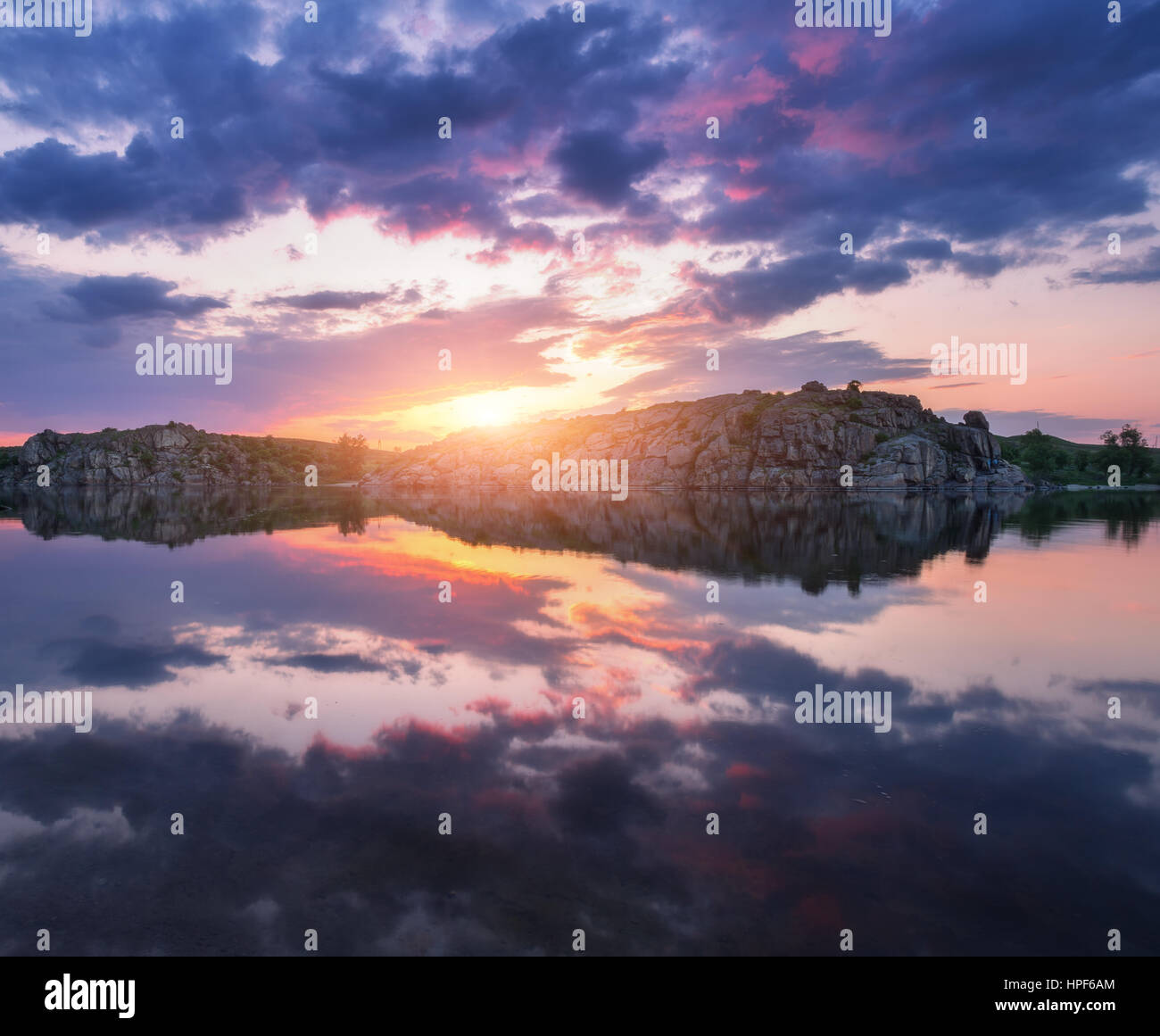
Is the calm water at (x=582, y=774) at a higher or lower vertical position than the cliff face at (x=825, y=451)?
lower

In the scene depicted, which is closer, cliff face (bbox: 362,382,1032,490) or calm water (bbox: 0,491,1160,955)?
calm water (bbox: 0,491,1160,955)

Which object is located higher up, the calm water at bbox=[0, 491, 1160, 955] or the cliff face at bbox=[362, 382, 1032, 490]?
the cliff face at bbox=[362, 382, 1032, 490]

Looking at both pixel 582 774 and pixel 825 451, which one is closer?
pixel 582 774

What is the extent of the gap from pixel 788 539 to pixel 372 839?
46.9 metres

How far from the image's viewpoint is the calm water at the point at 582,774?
340 inches

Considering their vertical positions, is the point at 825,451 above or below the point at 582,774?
above

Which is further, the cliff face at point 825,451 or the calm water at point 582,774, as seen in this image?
the cliff face at point 825,451

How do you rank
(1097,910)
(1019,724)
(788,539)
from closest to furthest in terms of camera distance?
(1097,910) < (1019,724) < (788,539)

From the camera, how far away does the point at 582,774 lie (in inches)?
499

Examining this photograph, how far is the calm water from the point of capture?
862 cm
